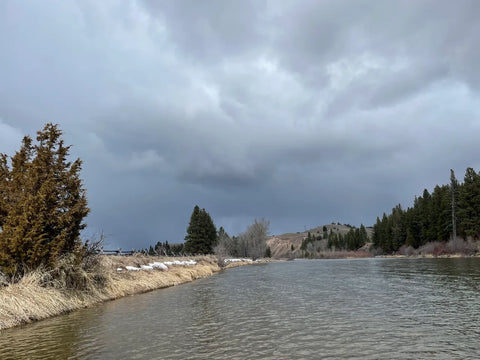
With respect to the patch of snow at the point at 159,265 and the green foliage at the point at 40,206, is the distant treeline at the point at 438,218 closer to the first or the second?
the patch of snow at the point at 159,265

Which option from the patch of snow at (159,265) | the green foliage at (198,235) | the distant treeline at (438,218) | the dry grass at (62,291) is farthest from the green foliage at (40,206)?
the distant treeline at (438,218)

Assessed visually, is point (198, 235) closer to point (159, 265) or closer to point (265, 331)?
point (159, 265)

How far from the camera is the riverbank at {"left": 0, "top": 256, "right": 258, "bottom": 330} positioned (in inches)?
557

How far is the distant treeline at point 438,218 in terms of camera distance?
3804 inches

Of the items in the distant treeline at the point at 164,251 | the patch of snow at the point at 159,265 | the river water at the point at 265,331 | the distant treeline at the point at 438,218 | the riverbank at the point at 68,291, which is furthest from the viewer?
the distant treeline at the point at 438,218

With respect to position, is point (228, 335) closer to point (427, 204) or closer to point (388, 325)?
point (388, 325)

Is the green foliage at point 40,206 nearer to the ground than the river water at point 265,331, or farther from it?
farther from it

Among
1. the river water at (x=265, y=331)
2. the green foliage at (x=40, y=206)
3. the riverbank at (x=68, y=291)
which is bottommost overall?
the river water at (x=265, y=331)

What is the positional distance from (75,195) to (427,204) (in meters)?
129

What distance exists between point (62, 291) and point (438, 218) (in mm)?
120229

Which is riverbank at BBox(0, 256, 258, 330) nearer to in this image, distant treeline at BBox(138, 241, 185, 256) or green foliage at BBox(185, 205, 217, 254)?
distant treeline at BBox(138, 241, 185, 256)

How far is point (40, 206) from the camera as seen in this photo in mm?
16703

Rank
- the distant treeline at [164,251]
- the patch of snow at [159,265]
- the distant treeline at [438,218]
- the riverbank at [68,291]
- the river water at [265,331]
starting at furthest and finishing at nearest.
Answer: the distant treeline at [438,218] → the distant treeline at [164,251] → the patch of snow at [159,265] → the riverbank at [68,291] → the river water at [265,331]

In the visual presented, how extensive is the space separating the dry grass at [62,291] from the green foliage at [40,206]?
110cm
